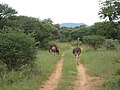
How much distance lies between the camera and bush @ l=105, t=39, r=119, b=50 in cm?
3822

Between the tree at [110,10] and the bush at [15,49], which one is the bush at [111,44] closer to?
the tree at [110,10]

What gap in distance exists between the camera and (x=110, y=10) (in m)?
21.8

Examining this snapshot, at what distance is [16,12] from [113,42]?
14590mm

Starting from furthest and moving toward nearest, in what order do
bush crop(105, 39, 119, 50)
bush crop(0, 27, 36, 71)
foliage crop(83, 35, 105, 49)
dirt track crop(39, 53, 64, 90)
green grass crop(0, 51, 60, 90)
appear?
foliage crop(83, 35, 105, 49), bush crop(105, 39, 119, 50), bush crop(0, 27, 36, 71), dirt track crop(39, 53, 64, 90), green grass crop(0, 51, 60, 90)

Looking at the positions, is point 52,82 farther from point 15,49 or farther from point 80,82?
point 15,49

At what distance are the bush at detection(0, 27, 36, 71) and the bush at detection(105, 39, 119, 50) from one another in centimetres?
2261

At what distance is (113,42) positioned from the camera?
38219 mm

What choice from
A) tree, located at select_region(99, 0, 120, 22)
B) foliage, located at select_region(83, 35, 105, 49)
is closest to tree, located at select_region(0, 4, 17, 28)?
foliage, located at select_region(83, 35, 105, 49)

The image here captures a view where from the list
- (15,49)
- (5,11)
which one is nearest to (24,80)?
(15,49)

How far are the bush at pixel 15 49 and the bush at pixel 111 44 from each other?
22.6m

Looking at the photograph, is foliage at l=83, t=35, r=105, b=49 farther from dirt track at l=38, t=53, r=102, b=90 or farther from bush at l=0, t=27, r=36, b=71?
bush at l=0, t=27, r=36, b=71

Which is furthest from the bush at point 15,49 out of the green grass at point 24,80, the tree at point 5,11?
the tree at point 5,11

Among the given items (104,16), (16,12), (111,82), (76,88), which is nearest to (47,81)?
(76,88)

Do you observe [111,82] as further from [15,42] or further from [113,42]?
[113,42]
